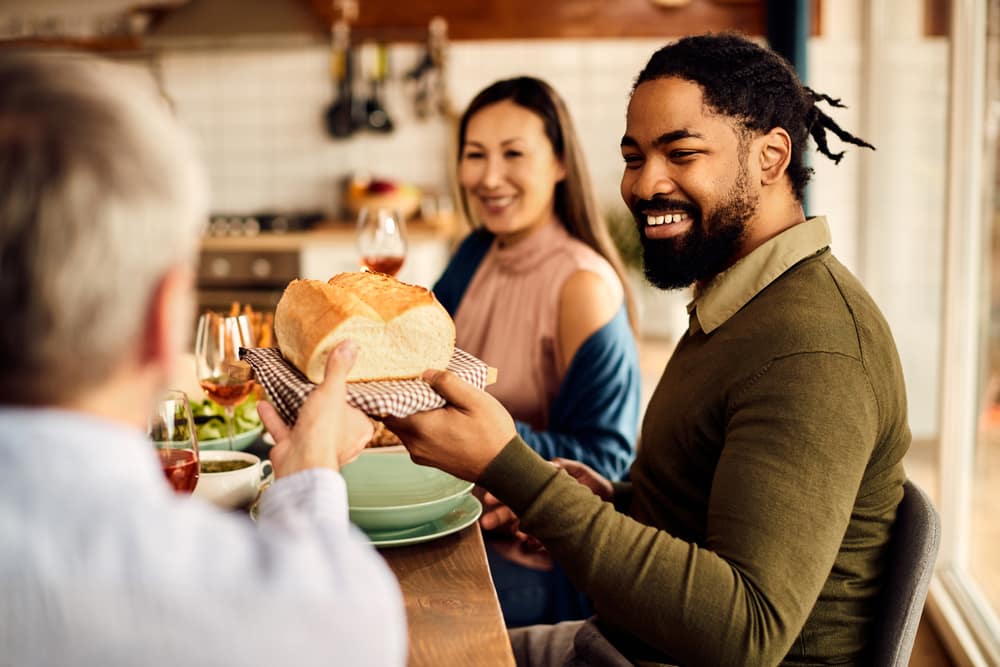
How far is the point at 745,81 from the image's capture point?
1.34 meters

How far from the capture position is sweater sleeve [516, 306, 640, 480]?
1939mm

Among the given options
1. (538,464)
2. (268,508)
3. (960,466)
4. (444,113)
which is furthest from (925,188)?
(268,508)

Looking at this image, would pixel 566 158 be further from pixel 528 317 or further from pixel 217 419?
pixel 217 419

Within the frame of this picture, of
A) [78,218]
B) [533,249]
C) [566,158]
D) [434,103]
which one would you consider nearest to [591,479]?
[533,249]

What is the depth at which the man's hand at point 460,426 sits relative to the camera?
115 centimetres

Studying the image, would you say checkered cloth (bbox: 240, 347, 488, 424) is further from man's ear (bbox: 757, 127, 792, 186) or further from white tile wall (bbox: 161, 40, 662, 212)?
white tile wall (bbox: 161, 40, 662, 212)

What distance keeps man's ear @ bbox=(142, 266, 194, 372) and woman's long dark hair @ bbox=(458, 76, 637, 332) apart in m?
1.72

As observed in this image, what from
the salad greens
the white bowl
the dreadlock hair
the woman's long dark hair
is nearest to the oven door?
the woman's long dark hair

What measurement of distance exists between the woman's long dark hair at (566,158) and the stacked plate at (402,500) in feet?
3.33

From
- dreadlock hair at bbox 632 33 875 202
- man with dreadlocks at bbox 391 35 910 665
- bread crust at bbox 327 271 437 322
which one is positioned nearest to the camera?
man with dreadlocks at bbox 391 35 910 665

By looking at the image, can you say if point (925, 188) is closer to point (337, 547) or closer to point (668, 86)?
point (668, 86)

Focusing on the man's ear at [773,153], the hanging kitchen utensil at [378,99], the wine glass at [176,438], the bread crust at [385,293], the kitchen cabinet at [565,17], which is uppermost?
the kitchen cabinet at [565,17]

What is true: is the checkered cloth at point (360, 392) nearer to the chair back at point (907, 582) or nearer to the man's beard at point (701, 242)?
the man's beard at point (701, 242)

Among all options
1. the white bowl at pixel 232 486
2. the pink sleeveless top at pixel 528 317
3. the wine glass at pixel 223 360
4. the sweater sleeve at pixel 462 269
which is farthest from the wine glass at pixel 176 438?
the sweater sleeve at pixel 462 269
